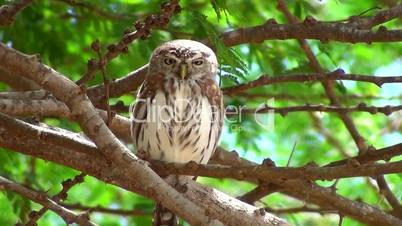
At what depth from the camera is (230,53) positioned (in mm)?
4254

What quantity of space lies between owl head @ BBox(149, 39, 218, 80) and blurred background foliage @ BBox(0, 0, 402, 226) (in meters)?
0.09

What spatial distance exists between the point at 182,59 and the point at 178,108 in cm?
53

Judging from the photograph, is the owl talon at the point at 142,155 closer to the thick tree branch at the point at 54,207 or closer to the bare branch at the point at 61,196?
the bare branch at the point at 61,196

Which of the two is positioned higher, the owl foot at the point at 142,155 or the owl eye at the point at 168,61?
the owl eye at the point at 168,61

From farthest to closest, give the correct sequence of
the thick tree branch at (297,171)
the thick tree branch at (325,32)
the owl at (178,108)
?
the owl at (178,108) → the thick tree branch at (325,32) → the thick tree branch at (297,171)

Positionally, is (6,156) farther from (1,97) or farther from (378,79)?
(378,79)

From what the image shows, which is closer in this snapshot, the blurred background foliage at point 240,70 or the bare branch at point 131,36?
the bare branch at point 131,36

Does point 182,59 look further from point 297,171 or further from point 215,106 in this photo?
point 297,171

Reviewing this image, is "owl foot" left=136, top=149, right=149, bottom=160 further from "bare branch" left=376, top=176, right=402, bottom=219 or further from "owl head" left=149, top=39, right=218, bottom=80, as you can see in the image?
"bare branch" left=376, top=176, right=402, bottom=219

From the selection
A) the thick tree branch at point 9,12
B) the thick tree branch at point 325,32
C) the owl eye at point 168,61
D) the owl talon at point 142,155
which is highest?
the thick tree branch at point 325,32

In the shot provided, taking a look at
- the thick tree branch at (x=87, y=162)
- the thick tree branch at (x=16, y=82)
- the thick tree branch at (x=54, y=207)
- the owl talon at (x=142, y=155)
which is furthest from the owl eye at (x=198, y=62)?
the thick tree branch at (x=54, y=207)

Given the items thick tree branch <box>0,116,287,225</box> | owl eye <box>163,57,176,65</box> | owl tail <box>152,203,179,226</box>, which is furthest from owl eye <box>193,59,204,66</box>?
thick tree branch <box>0,116,287,225</box>

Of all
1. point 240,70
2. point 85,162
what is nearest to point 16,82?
point 85,162

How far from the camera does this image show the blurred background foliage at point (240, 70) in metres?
5.77
